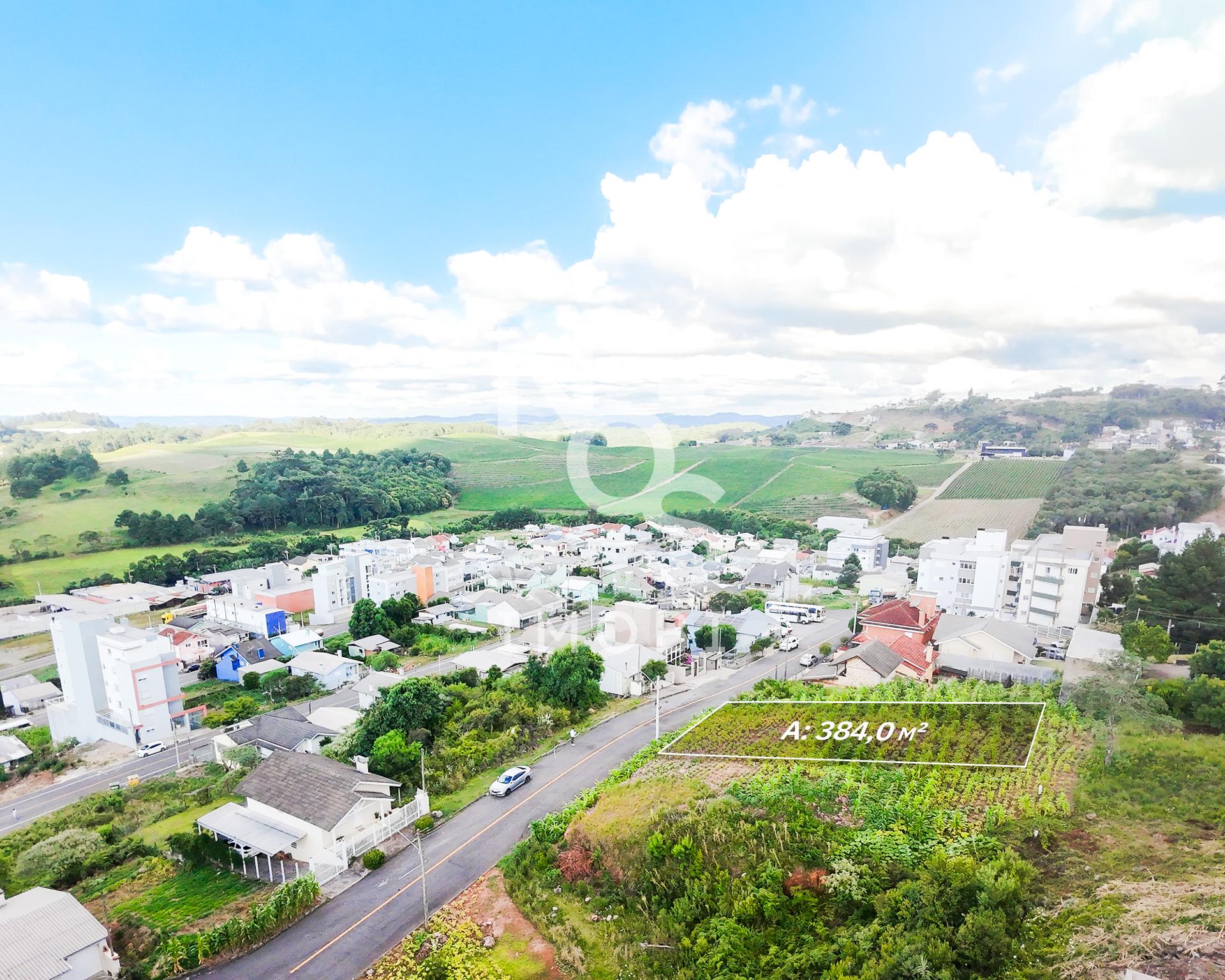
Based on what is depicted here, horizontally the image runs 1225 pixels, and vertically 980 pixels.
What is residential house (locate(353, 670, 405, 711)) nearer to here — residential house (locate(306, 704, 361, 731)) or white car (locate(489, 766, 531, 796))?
residential house (locate(306, 704, 361, 731))

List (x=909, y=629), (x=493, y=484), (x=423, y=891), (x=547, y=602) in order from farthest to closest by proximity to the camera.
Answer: (x=493, y=484)
(x=547, y=602)
(x=909, y=629)
(x=423, y=891)

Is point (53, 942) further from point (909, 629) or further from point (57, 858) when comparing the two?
point (909, 629)

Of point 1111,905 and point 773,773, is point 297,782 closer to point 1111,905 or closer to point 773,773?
point 773,773

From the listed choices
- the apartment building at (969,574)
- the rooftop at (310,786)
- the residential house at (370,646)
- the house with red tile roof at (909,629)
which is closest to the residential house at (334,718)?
the rooftop at (310,786)

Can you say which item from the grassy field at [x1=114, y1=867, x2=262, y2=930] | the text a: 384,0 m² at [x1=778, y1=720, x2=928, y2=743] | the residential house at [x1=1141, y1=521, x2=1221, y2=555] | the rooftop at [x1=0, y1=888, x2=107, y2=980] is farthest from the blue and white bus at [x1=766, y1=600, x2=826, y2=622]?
the rooftop at [x1=0, y1=888, x2=107, y2=980]

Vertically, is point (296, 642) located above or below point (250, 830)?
below

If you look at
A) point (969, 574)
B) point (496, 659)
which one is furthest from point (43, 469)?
point (969, 574)

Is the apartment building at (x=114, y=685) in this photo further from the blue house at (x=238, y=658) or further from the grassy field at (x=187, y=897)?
the grassy field at (x=187, y=897)
